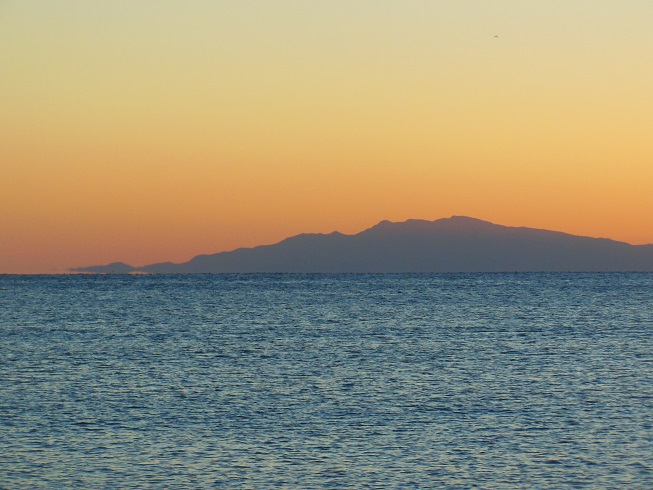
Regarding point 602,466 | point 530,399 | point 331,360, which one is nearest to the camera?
point 602,466

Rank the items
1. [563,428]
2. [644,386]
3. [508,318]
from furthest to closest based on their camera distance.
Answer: [508,318]
[644,386]
[563,428]

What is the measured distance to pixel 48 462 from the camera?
33.7 meters

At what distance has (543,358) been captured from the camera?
216ft

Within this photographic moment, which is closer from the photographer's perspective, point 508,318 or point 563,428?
point 563,428

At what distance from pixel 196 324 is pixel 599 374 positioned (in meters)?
54.2

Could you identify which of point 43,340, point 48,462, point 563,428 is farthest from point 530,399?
point 43,340

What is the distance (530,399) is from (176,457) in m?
19.6

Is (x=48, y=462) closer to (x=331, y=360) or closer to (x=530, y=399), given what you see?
(x=530, y=399)

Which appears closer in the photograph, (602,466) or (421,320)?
(602,466)

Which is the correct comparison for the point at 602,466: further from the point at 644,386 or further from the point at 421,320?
the point at 421,320

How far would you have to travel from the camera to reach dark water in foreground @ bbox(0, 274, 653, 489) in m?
32.6

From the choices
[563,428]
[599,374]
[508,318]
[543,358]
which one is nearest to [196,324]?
[508,318]

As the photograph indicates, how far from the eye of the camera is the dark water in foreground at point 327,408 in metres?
32.6

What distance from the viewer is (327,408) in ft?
145
